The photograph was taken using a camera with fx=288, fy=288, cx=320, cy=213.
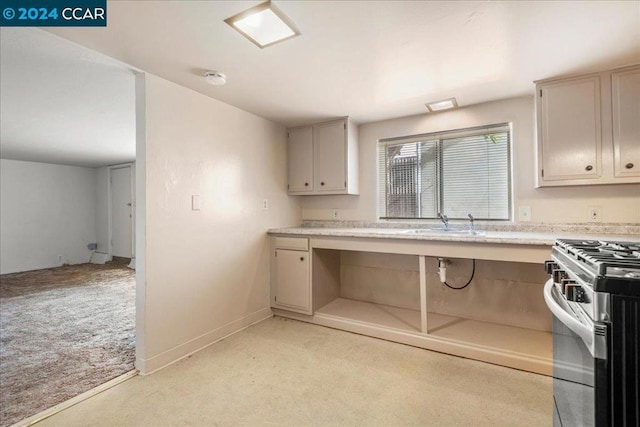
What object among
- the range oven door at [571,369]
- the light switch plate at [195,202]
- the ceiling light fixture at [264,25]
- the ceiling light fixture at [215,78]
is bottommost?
the range oven door at [571,369]

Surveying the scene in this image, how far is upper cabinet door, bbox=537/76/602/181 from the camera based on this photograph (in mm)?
2035

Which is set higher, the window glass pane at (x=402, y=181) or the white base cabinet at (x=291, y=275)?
the window glass pane at (x=402, y=181)

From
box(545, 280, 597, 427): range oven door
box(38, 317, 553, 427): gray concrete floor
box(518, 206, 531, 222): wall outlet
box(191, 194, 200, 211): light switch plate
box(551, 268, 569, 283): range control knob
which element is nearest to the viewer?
box(545, 280, 597, 427): range oven door

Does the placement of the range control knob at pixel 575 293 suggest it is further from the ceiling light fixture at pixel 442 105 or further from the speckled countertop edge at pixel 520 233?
the ceiling light fixture at pixel 442 105

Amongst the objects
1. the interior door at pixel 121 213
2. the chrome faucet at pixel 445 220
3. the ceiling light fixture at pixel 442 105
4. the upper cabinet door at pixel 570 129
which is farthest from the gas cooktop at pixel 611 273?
the interior door at pixel 121 213

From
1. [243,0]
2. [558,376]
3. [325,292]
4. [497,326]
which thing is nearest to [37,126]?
[243,0]

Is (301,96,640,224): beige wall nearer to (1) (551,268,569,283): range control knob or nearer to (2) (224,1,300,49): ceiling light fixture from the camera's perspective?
(1) (551,268,569,283): range control knob

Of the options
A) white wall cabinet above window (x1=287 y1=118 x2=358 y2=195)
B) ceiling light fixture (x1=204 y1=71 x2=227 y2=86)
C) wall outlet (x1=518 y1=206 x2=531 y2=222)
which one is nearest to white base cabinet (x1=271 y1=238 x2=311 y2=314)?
white wall cabinet above window (x1=287 y1=118 x2=358 y2=195)

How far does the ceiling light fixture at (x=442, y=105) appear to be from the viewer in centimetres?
258

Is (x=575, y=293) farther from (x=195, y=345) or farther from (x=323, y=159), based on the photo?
(x=323, y=159)

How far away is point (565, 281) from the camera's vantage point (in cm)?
92

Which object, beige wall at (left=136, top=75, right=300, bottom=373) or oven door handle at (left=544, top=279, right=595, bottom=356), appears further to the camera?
beige wall at (left=136, top=75, right=300, bottom=373)

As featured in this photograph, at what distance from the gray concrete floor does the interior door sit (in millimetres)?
4913

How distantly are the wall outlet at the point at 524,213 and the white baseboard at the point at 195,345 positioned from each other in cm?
255
